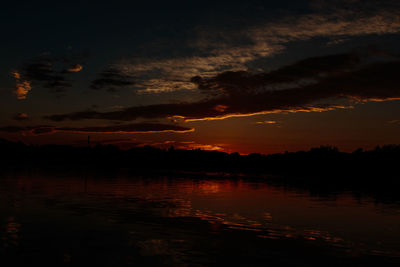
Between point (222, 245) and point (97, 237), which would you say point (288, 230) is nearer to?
point (222, 245)

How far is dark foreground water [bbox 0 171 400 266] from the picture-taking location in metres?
16.0

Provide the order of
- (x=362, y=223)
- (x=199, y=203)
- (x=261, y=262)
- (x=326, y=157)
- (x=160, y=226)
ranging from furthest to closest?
(x=326, y=157) < (x=199, y=203) < (x=362, y=223) < (x=160, y=226) < (x=261, y=262)

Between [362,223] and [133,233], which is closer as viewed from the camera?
[133,233]

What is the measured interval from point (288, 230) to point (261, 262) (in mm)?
7845

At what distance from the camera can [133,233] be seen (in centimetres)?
2033

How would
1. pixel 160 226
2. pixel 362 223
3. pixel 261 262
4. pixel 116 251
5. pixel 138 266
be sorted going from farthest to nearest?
pixel 362 223, pixel 160 226, pixel 116 251, pixel 261 262, pixel 138 266

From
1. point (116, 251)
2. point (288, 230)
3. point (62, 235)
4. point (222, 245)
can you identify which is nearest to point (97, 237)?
point (62, 235)

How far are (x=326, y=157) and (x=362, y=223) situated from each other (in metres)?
124

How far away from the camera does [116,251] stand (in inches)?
659

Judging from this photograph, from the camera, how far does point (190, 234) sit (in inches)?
808

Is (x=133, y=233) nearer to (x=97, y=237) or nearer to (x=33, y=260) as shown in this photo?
(x=97, y=237)

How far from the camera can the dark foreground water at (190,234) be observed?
52.4ft

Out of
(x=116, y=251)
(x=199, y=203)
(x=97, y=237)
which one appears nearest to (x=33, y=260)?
(x=116, y=251)

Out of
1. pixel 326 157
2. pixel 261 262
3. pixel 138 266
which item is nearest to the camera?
pixel 138 266
